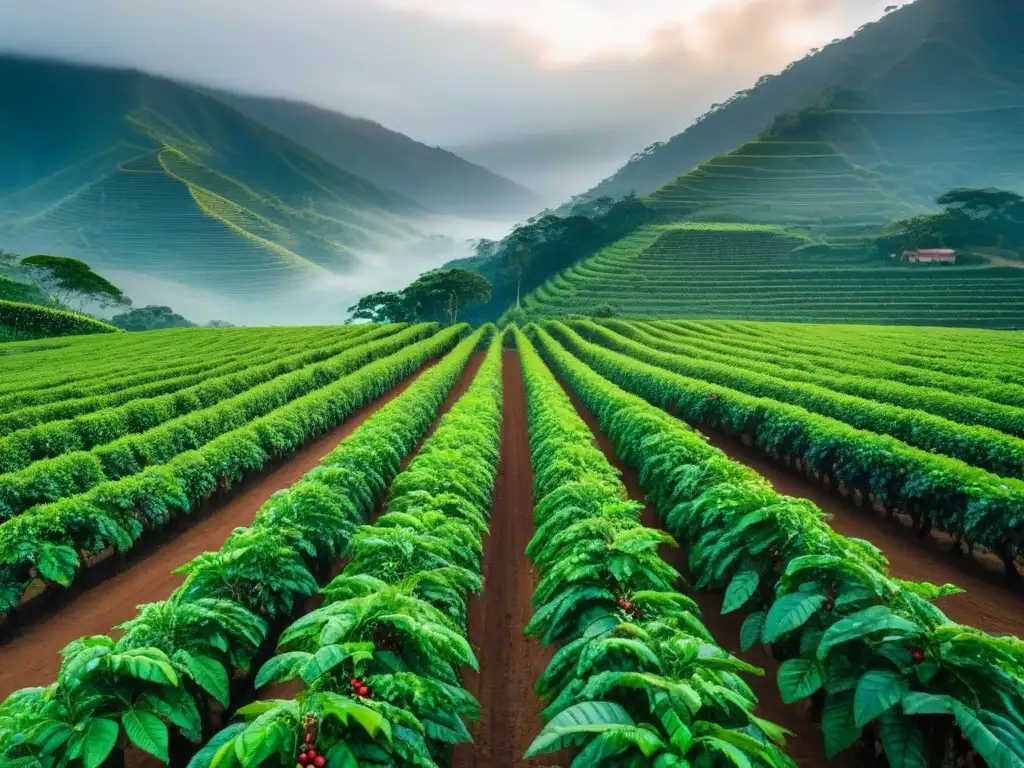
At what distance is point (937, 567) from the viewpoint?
963 cm

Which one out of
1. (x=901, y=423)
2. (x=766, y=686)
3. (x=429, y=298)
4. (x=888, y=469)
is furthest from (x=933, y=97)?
(x=766, y=686)

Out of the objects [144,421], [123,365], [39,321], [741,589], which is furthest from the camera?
[39,321]

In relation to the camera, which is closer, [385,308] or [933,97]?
[385,308]

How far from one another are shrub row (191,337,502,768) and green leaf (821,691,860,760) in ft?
8.44

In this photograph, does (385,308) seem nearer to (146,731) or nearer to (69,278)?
(69,278)

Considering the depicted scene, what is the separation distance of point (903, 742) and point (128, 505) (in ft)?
34.6

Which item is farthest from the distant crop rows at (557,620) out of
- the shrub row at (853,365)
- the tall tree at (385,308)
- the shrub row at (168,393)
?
the tall tree at (385,308)

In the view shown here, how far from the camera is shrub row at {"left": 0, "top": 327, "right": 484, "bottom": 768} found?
337cm

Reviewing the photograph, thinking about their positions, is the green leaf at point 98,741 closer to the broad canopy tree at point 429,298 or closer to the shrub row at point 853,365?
the shrub row at point 853,365

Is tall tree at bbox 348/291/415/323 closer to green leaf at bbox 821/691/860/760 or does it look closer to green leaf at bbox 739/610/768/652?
green leaf at bbox 739/610/768/652

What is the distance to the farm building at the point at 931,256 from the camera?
65344mm

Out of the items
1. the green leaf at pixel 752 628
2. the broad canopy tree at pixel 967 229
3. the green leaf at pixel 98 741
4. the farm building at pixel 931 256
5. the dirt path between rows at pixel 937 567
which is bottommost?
the dirt path between rows at pixel 937 567

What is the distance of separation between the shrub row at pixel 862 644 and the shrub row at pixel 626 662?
696 millimetres

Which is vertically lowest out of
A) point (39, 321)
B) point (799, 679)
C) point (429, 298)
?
point (799, 679)
